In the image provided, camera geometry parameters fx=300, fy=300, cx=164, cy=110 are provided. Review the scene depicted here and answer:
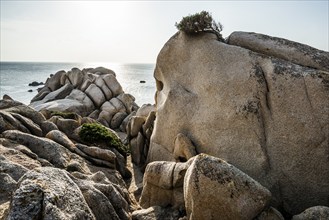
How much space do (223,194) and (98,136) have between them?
1523 cm

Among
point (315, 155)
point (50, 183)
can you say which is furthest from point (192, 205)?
point (315, 155)

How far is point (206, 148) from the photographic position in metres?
20.3

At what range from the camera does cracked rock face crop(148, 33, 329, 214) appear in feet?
54.4

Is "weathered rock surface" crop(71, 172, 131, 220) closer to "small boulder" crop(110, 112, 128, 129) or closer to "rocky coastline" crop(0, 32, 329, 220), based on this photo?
"rocky coastline" crop(0, 32, 329, 220)

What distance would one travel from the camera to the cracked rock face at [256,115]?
54.4 feet

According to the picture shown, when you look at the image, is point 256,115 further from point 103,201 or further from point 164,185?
point 103,201

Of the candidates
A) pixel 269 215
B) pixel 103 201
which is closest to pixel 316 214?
pixel 269 215

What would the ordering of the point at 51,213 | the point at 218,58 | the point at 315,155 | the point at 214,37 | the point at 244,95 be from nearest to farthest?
the point at 51,213 < the point at 315,155 < the point at 244,95 < the point at 218,58 < the point at 214,37

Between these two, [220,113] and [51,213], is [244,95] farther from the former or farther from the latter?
[51,213]

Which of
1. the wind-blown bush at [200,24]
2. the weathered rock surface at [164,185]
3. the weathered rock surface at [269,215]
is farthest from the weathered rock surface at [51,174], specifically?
the wind-blown bush at [200,24]

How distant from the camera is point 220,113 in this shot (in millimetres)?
20047

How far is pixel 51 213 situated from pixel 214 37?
1834cm

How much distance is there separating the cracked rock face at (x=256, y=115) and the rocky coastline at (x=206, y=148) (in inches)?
2.4

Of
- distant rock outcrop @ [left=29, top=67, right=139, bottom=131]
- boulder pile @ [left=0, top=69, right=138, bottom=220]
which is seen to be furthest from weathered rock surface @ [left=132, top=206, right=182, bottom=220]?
distant rock outcrop @ [left=29, top=67, right=139, bottom=131]
